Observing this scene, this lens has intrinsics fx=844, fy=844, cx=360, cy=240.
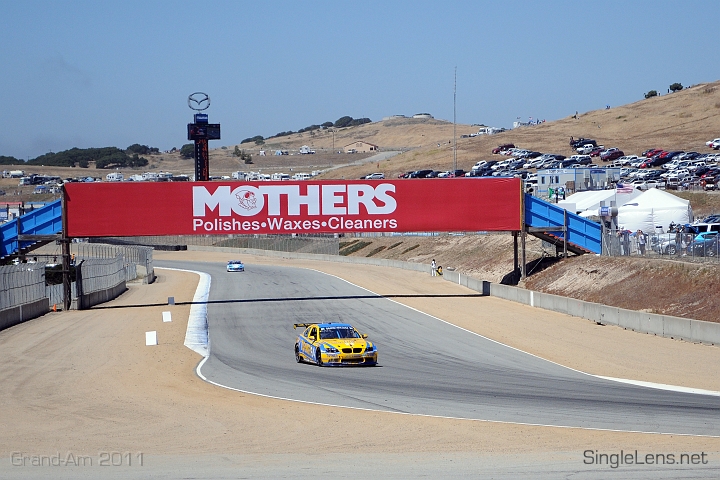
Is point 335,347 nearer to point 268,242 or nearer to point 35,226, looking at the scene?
point 35,226

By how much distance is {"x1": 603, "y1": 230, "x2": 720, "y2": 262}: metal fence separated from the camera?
37.0 m

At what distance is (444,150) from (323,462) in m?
161

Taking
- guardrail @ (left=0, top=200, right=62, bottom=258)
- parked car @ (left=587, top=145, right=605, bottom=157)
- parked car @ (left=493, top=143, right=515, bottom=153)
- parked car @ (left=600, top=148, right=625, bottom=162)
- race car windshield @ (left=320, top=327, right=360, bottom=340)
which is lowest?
race car windshield @ (left=320, top=327, right=360, bottom=340)

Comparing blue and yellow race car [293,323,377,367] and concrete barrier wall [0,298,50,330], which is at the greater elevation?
blue and yellow race car [293,323,377,367]

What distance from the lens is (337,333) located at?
2580 centimetres

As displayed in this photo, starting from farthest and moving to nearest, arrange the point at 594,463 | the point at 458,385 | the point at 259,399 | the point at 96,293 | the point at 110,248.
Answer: the point at 110,248 → the point at 96,293 → the point at 458,385 → the point at 259,399 → the point at 594,463

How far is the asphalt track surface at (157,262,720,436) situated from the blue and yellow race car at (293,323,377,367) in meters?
0.33

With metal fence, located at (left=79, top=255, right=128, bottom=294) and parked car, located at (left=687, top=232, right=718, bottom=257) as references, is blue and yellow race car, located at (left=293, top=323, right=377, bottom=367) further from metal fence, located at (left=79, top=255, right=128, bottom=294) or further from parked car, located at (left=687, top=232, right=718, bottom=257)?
metal fence, located at (left=79, top=255, right=128, bottom=294)

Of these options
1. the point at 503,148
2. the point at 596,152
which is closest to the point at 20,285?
the point at 596,152

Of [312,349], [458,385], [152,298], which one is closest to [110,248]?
[152,298]

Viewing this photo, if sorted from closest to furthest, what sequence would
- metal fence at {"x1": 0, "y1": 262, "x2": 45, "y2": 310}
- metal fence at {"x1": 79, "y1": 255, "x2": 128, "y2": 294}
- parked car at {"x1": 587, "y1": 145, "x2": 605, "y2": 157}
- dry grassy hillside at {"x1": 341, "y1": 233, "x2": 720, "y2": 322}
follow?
dry grassy hillside at {"x1": 341, "y1": 233, "x2": 720, "y2": 322} < metal fence at {"x1": 0, "y1": 262, "x2": 45, "y2": 310} < metal fence at {"x1": 79, "y1": 255, "x2": 128, "y2": 294} < parked car at {"x1": 587, "y1": 145, "x2": 605, "y2": 157}

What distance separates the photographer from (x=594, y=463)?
13.5 meters

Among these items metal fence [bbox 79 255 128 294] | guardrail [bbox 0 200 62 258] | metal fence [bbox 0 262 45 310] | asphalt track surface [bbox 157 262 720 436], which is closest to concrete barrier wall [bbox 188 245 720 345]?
asphalt track surface [bbox 157 262 720 436]

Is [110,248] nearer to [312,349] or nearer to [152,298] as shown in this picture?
[152,298]
